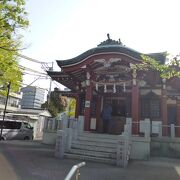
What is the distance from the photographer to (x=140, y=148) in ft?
38.1

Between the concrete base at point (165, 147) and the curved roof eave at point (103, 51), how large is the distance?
521 cm

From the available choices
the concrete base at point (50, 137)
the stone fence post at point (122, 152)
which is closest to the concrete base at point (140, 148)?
the stone fence post at point (122, 152)

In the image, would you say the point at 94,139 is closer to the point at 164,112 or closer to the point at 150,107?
the point at 164,112

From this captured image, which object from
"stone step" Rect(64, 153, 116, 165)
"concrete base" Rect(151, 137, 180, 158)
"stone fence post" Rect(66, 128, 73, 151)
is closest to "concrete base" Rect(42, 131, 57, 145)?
"stone fence post" Rect(66, 128, 73, 151)

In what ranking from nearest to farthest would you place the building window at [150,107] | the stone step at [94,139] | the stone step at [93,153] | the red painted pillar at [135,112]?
the stone step at [93,153]
the stone step at [94,139]
the red painted pillar at [135,112]
the building window at [150,107]

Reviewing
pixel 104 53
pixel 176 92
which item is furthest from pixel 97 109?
pixel 176 92

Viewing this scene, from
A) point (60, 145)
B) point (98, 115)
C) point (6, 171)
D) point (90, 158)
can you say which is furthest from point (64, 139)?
point (98, 115)

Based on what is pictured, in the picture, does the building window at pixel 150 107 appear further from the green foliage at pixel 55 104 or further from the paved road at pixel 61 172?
the green foliage at pixel 55 104

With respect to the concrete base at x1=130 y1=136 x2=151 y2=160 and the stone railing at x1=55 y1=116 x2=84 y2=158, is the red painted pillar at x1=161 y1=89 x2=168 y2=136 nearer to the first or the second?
the concrete base at x1=130 y1=136 x2=151 y2=160

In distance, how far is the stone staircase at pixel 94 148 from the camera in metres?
10.1

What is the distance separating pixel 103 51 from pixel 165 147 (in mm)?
7094

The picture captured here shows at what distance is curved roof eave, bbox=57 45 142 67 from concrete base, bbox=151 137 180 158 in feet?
17.1

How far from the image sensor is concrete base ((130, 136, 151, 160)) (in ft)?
37.6

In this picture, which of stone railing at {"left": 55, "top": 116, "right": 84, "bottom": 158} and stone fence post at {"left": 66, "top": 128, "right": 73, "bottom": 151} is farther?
stone fence post at {"left": 66, "top": 128, "right": 73, "bottom": 151}
